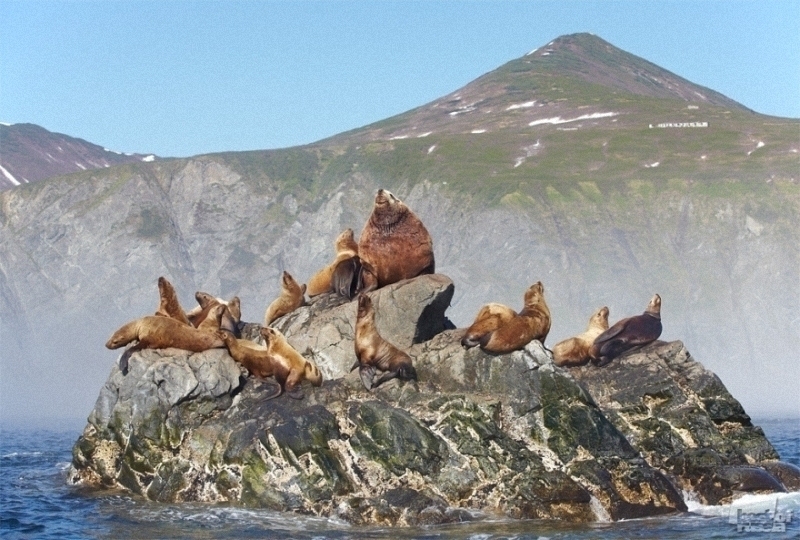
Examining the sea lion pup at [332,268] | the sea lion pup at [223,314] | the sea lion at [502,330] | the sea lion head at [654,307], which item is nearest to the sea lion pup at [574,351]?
the sea lion head at [654,307]

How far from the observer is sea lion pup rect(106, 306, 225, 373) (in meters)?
14.4

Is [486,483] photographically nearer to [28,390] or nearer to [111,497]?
[111,497]

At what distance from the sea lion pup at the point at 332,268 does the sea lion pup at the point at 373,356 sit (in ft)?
7.41

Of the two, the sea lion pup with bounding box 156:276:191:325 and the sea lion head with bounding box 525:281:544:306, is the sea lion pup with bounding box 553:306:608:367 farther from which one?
the sea lion pup with bounding box 156:276:191:325

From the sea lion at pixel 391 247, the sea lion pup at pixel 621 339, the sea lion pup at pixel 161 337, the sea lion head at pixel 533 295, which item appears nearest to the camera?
the sea lion pup at pixel 161 337

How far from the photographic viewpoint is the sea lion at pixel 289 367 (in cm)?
1398

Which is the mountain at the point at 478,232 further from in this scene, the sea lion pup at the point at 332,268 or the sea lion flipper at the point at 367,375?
the sea lion flipper at the point at 367,375

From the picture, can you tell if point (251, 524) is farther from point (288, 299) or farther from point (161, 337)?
point (288, 299)

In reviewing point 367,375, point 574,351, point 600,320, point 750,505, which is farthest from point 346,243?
point 750,505

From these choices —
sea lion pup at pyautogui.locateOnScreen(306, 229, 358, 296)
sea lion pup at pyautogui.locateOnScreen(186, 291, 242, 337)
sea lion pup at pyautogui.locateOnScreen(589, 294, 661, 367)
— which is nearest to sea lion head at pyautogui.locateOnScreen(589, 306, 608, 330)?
sea lion pup at pyautogui.locateOnScreen(589, 294, 661, 367)

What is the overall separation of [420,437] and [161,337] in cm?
364

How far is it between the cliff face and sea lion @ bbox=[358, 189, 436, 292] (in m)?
0.80

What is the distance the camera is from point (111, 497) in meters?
13.7

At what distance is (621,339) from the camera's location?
52.9 feet
